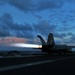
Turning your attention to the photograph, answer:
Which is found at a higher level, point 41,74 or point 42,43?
point 42,43

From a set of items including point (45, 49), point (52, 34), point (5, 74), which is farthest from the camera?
point (52, 34)

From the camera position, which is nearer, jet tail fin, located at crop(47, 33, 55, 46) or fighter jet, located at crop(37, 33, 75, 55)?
fighter jet, located at crop(37, 33, 75, 55)

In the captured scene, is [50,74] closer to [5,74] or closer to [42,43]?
[5,74]

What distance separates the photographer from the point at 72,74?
19484 millimetres

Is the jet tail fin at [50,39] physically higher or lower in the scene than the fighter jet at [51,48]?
higher

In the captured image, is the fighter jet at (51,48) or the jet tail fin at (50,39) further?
the jet tail fin at (50,39)

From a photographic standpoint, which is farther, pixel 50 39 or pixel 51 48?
pixel 50 39

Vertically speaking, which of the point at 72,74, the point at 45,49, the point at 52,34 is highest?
the point at 52,34

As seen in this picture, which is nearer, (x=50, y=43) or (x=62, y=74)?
(x=62, y=74)

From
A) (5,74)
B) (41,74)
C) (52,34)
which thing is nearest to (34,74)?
(41,74)

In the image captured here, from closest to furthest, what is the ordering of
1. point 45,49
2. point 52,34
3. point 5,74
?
point 5,74 → point 45,49 → point 52,34

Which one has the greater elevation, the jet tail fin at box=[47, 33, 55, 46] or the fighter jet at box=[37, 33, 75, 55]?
the jet tail fin at box=[47, 33, 55, 46]

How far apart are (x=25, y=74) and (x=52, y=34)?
84.3 meters

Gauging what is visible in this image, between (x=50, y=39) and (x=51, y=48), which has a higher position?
(x=50, y=39)
